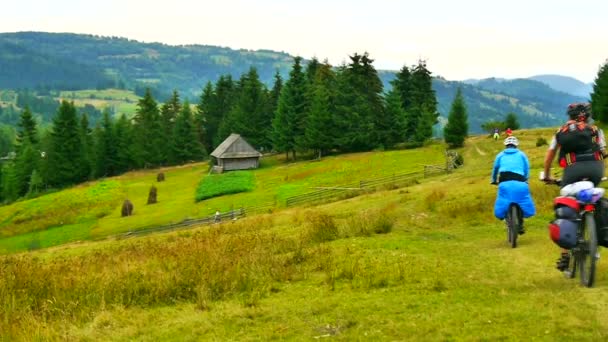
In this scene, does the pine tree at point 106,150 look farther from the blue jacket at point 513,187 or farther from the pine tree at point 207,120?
the blue jacket at point 513,187

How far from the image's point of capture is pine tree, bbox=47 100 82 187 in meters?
91.9

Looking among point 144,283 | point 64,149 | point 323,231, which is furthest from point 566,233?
point 64,149

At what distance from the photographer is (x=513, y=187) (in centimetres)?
1170

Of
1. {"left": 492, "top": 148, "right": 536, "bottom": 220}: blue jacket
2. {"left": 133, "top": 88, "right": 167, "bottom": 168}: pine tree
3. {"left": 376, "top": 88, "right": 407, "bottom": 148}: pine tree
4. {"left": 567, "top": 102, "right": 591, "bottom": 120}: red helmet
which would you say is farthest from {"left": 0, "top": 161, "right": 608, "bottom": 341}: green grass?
{"left": 133, "top": 88, "right": 167, "bottom": 168}: pine tree

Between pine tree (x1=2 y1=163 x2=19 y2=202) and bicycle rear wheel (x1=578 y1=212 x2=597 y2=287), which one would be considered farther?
pine tree (x1=2 y1=163 x2=19 y2=202)

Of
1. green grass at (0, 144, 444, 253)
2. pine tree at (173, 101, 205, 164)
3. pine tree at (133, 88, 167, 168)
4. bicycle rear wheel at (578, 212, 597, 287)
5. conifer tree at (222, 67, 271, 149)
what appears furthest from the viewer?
pine tree at (173, 101, 205, 164)

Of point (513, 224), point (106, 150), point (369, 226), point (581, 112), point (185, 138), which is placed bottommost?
point (106, 150)

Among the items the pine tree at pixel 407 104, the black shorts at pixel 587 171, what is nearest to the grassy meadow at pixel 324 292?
the black shorts at pixel 587 171

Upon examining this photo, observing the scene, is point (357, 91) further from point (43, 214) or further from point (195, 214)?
point (43, 214)

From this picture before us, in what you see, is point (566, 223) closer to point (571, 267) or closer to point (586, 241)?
point (586, 241)

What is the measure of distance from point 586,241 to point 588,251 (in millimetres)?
157

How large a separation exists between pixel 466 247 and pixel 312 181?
1658 inches

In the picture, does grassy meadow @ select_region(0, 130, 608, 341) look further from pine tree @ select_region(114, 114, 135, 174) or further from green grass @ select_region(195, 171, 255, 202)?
pine tree @ select_region(114, 114, 135, 174)

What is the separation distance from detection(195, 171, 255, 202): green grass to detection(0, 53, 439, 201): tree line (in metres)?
12.1
